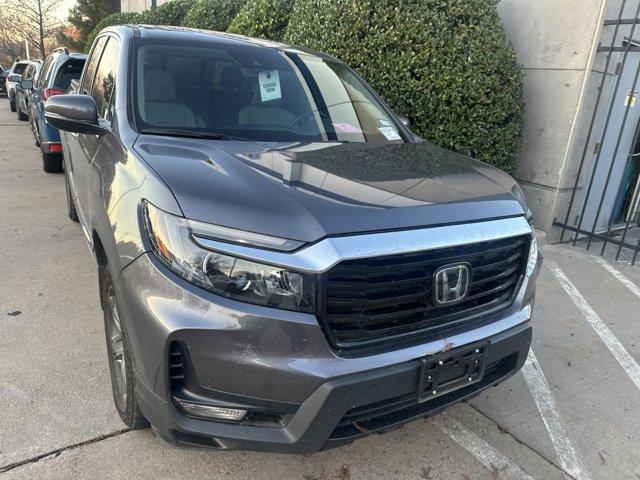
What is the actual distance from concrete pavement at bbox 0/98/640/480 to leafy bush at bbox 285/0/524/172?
2.00 metres

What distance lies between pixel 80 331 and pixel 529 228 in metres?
2.74

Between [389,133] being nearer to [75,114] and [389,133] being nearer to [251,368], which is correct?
[75,114]

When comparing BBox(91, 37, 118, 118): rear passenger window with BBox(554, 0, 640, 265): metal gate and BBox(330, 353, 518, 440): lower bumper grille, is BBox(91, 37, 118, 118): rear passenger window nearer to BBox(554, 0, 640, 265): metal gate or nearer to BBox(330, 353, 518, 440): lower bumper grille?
BBox(330, 353, 518, 440): lower bumper grille

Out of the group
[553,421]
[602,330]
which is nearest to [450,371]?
[553,421]

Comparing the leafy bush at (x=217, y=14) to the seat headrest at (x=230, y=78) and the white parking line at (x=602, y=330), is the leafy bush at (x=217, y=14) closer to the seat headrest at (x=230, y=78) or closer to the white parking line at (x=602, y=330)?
the seat headrest at (x=230, y=78)

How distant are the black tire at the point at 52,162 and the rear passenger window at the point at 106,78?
4.43m

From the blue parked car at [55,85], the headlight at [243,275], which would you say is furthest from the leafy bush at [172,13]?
the headlight at [243,275]

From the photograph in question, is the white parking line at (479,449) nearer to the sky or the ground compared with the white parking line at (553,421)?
nearer to the sky

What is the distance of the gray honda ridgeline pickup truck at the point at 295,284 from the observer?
5.63 ft

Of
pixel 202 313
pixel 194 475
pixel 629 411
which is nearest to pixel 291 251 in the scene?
pixel 202 313

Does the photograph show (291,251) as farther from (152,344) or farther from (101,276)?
(101,276)

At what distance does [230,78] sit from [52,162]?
5.63 m

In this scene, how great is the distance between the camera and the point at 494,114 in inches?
207

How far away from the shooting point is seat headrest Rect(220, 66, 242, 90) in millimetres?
2996
